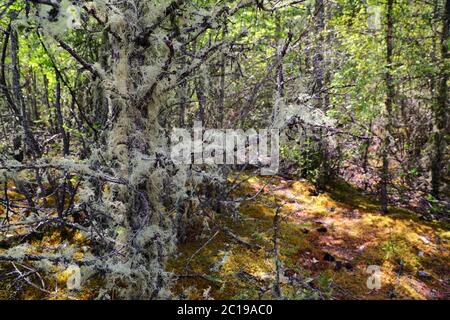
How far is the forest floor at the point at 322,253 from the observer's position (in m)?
4.12

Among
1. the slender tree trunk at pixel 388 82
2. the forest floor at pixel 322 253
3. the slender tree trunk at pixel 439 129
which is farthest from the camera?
the slender tree trunk at pixel 439 129

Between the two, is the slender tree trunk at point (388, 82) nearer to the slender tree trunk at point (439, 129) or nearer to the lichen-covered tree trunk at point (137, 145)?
A: the slender tree trunk at point (439, 129)

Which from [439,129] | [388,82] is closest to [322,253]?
[388,82]

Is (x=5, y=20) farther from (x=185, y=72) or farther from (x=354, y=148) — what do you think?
(x=354, y=148)

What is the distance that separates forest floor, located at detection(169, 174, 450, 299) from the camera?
4.12 metres

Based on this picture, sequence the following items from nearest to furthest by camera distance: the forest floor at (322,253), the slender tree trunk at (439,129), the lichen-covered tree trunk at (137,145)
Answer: the lichen-covered tree trunk at (137,145), the forest floor at (322,253), the slender tree trunk at (439,129)

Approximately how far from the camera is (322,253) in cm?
535

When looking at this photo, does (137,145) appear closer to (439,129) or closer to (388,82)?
(388,82)

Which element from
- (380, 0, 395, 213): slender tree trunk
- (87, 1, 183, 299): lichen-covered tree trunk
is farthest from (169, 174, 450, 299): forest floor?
(87, 1, 183, 299): lichen-covered tree trunk

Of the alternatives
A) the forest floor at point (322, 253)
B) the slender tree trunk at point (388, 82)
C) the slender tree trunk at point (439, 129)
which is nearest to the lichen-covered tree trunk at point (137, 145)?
the forest floor at point (322, 253)

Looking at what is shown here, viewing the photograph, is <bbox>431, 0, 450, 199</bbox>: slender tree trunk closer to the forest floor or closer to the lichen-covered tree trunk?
the forest floor

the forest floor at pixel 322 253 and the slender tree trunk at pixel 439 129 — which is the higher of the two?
the slender tree trunk at pixel 439 129

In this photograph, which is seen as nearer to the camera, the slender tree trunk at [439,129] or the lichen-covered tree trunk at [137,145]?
the lichen-covered tree trunk at [137,145]
